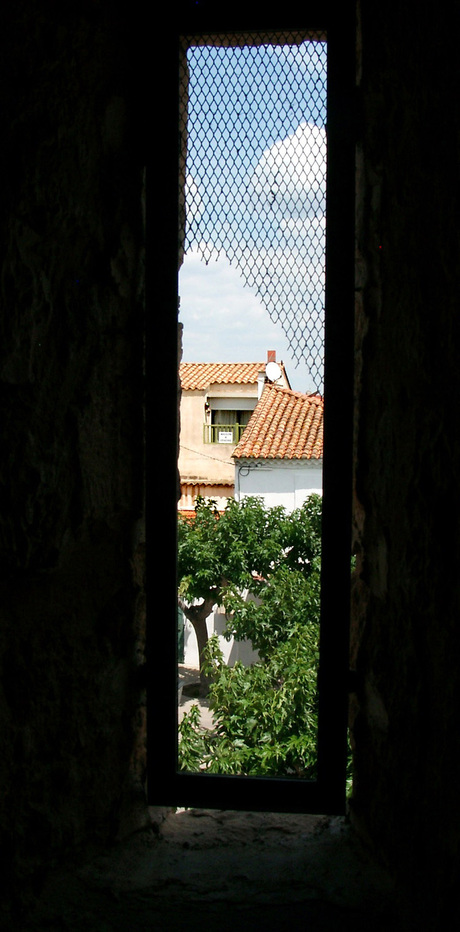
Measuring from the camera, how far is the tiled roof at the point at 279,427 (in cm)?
382

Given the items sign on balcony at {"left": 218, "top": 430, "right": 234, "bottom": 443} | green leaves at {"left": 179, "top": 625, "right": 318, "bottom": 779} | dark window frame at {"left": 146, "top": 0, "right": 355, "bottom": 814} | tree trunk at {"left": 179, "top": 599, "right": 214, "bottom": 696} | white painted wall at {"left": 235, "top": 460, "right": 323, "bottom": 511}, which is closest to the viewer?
dark window frame at {"left": 146, "top": 0, "right": 355, "bottom": 814}

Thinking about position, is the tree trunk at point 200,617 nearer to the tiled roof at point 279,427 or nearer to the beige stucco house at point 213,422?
the beige stucco house at point 213,422

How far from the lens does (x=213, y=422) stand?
5.30 m

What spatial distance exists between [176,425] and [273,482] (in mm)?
3465

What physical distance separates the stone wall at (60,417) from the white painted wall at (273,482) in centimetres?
309

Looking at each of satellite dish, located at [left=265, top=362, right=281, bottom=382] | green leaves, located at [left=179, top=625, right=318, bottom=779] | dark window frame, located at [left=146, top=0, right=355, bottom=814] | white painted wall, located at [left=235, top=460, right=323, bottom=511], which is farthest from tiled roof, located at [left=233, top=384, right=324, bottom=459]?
dark window frame, located at [left=146, top=0, right=355, bottom=814]

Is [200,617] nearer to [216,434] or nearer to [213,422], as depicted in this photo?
[216,434]

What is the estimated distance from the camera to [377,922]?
0.74 m

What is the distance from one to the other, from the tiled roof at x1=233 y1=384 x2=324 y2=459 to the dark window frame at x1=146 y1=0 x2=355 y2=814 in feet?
7.91

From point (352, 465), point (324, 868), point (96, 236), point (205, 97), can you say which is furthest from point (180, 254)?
Result: point (324, 868)

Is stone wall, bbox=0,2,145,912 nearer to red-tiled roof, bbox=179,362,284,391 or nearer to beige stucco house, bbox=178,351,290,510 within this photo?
beige stucco house, bbox=178,351,290,510

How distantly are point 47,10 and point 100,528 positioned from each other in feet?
1.98

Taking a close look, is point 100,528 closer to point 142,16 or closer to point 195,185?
point 195,185

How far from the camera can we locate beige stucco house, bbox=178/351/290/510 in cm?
476
